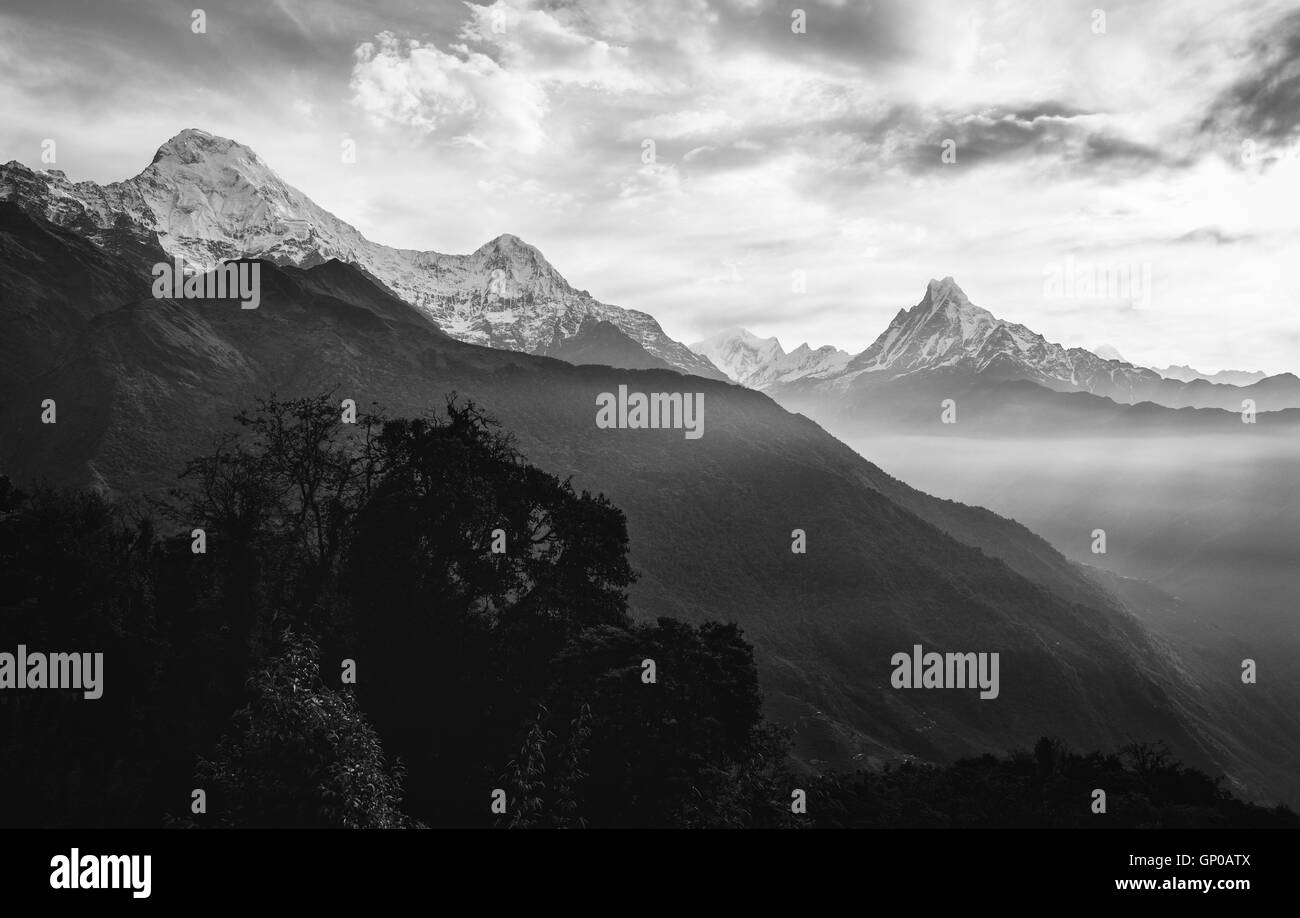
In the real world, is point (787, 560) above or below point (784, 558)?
below

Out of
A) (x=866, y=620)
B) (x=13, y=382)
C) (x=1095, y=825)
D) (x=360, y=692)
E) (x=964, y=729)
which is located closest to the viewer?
(x=360, y=692)

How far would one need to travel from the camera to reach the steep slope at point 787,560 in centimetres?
12900

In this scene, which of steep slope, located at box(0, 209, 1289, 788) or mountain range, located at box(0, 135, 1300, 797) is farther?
mountain range, located at box(0, 135, 1300, 797)

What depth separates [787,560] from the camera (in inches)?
6471

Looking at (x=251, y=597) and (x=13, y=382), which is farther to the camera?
(x=13, y=382)

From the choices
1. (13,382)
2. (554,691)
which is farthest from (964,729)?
(13,382)

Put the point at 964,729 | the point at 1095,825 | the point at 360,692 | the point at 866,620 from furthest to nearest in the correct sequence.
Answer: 1. the point at 866,620
2. the point at 964,729
3. the point at 1095,825
4. the point at 360,692

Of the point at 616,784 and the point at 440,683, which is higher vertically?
the point at 440,683

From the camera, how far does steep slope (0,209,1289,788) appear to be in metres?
129

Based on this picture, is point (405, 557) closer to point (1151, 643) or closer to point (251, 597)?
point (251, 597)

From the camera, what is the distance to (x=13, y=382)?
16112 centimetres

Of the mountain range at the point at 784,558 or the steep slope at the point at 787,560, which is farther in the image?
the mountain range at the point at 784,558

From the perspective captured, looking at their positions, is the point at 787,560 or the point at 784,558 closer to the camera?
the point at 787,560
